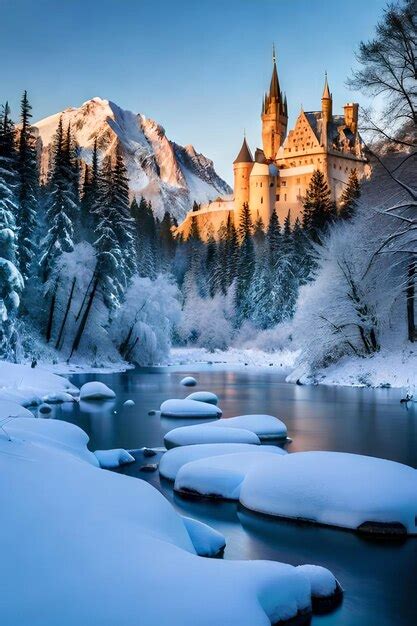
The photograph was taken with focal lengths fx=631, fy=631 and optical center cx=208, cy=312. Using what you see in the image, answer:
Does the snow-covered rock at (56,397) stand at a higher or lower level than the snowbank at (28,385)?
lower

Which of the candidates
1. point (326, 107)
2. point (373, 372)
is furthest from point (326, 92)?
point (373, 372)

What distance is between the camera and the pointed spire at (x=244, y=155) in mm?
133500

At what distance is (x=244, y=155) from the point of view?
134000 millimetres

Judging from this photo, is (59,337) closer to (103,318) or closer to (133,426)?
(103,318)

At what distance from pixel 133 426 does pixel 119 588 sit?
552 inches

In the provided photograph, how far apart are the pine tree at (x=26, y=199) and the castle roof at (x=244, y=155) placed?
95435 millimetres

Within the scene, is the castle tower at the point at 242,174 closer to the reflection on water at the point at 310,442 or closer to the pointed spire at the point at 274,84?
the pointed spire at the point at 274,84

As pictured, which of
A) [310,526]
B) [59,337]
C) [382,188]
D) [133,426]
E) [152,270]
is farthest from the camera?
[152,270]

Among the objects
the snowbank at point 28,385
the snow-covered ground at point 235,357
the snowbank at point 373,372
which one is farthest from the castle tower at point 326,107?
the snowbank at point 28,385

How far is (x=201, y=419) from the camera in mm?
20422

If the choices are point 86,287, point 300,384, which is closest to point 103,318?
point 86,287

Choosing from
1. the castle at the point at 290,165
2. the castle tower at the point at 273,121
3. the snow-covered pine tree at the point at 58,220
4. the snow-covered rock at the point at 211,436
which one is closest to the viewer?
the snow-covered rock at the point at 211,436

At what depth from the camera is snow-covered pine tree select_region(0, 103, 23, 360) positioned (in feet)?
93.9

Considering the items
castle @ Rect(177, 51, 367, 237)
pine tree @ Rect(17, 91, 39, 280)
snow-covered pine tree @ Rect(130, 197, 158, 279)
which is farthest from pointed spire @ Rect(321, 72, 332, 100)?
pine tree @ Rect(17, 91, 39, 280)
